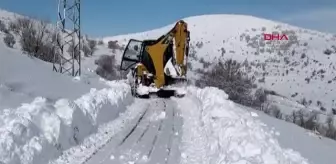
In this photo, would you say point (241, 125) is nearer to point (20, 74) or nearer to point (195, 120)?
point (195, 120)

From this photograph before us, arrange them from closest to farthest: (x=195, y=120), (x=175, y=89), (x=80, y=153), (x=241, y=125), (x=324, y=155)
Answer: (x=80, y=153), (x=241, y=125), (x=324, y=155), (x=195, y=120), (x=175, y=89)

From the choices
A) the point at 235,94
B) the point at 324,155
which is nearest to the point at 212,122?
the point at 324,155

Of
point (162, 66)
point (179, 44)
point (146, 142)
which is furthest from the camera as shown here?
Answer: point (179, 44)

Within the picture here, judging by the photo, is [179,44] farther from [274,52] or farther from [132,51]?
[274,52]

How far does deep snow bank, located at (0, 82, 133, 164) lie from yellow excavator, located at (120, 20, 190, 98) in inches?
411

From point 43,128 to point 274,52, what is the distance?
83.4m

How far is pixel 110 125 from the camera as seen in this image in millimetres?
15297

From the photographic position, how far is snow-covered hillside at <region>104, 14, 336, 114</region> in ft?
197

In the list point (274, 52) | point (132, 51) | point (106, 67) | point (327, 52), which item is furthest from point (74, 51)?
point (274, 52)

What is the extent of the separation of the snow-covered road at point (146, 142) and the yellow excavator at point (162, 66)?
758 centimetres

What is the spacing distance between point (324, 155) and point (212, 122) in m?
3.33

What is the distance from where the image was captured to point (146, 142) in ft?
41.0
